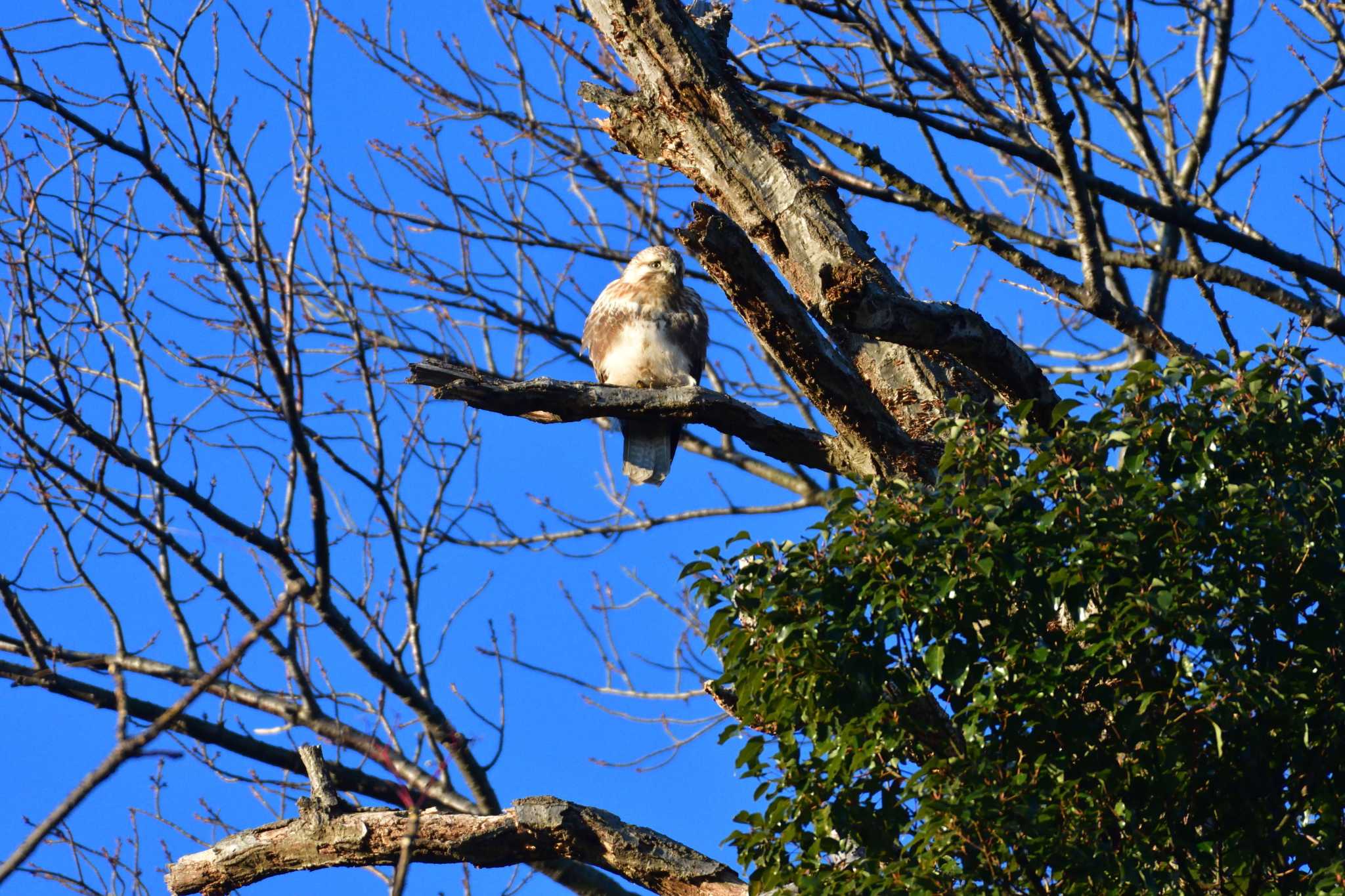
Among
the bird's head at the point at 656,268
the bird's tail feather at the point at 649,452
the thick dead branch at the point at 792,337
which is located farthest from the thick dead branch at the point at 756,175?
the bird's head at the point at 656,268

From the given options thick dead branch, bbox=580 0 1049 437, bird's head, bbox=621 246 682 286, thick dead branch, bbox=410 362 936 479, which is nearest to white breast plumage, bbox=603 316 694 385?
bird's head, bbox=621 246 682 286

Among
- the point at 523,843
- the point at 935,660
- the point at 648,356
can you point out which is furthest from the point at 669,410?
the point at 648,356

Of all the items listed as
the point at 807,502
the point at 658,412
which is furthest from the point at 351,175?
the point at 658,412

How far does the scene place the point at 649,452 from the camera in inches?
250

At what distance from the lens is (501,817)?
13.7 ft

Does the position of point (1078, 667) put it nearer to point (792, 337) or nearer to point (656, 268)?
point (792, 337)

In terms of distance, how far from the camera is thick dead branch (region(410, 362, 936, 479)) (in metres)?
4.15

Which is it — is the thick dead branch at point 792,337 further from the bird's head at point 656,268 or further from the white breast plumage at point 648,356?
the bird's head at point 656,268

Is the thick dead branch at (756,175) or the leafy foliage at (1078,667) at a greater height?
the thick dead branch at (756,175)

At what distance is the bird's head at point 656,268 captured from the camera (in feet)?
22.5

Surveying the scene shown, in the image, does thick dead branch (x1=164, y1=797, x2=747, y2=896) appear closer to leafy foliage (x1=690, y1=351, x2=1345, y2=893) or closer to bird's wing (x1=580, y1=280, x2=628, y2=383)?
Result: leafy foliage (x1=690, y1=351, x2=1345, y2=893)

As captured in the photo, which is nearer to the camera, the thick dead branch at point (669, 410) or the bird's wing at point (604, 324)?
the thick dead branch at point (669, 410)

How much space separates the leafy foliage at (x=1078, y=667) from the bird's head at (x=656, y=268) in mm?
3815

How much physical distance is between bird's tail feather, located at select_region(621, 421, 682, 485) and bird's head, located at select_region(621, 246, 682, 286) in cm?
88
